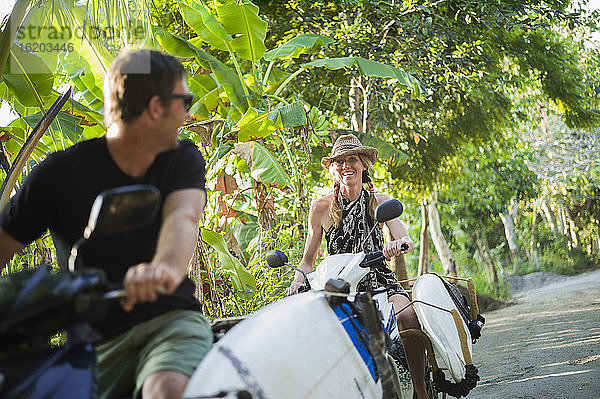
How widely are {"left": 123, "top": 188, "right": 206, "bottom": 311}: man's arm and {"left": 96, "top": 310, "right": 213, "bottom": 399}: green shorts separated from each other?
0.49 feet

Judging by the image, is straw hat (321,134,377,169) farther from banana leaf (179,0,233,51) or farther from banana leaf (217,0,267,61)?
banana leaf (217,0,267,61)

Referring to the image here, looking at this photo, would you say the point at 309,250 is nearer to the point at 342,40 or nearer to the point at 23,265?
the point at 23,265

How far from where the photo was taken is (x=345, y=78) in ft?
38.3

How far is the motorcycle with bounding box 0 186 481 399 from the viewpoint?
62.3 inches

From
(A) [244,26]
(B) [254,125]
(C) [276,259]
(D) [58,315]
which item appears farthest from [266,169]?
(D) [58,315]

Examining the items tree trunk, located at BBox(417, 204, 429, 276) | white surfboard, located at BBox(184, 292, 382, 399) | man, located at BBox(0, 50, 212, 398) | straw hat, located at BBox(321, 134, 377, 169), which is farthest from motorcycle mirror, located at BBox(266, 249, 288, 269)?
tree trunk, located at BBox(417, 204, 429, 276)

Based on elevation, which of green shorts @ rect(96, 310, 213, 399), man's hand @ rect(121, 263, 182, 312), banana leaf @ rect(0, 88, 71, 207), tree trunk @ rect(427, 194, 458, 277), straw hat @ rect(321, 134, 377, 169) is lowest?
tree trunk @ rect(427, 194, 458, 277)

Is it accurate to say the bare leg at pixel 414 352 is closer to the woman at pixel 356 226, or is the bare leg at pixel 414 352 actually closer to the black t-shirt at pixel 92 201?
the woman at pixel 356 226

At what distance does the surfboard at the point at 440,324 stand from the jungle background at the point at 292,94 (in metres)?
2.31

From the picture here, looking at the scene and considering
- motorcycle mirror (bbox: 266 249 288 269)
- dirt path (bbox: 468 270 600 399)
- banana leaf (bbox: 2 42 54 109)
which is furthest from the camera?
dirt path (bbox: 468 270 600 399)

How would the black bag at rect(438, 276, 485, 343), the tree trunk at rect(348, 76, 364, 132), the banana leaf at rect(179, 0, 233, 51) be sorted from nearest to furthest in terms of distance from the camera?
the black bag at rect(438, 276, 485, 343) < the banana leaf at rect(179, 0, 233, 51) < the tree trunk at rect(348, 76, 364, 132)

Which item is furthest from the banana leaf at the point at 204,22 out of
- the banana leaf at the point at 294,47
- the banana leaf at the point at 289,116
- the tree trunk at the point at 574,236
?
the tree trunk at the point at 574,236

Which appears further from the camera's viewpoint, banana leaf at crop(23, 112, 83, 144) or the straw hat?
banana leaf at crop(23, 112, 83, 144)

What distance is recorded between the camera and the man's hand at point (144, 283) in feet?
5.35
